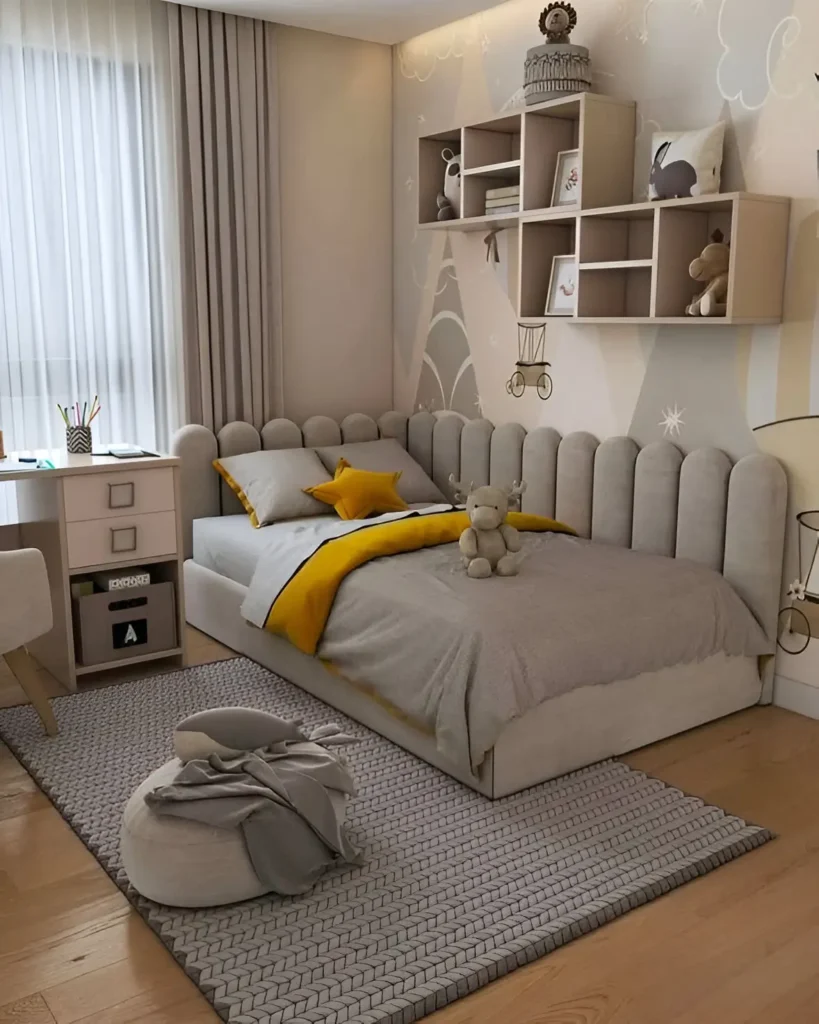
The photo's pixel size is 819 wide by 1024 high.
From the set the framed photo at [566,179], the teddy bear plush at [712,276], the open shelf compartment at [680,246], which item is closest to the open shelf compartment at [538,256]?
the framed photo at [566,179]

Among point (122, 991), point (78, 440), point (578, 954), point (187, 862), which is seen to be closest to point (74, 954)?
point (122, 991)

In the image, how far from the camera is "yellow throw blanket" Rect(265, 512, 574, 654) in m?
3.12

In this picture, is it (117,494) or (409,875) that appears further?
(117,494)

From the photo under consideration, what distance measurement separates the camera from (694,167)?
124 inches

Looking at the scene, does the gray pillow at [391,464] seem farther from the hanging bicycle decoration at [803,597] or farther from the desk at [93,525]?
the hanging bicycle decoration at [803,597]

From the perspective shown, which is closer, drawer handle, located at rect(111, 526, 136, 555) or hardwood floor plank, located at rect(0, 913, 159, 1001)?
hardwood floor plank, located at rect(0, 913, 159, 1001)

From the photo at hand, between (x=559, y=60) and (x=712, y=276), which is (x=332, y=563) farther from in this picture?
(x=559, y=60)

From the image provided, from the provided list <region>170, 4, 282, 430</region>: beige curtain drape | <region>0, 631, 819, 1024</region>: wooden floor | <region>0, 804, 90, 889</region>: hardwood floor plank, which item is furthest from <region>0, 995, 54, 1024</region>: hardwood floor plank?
<region>170, 4, 282, 430</region>: beige curtain drape

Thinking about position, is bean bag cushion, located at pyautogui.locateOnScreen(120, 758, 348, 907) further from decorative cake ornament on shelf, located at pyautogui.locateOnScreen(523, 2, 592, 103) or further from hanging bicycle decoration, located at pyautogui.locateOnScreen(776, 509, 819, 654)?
decorative cake ornament on shelf, located at pyautogui.locateOnScreen(523, 2, 592, 103)

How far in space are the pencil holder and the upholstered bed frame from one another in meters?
0.54

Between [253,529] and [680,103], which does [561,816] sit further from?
[680,103]

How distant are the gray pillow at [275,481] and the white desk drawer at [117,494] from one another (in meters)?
0.48

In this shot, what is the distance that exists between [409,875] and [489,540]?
1132 millimetres

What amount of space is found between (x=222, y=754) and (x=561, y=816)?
88cm
